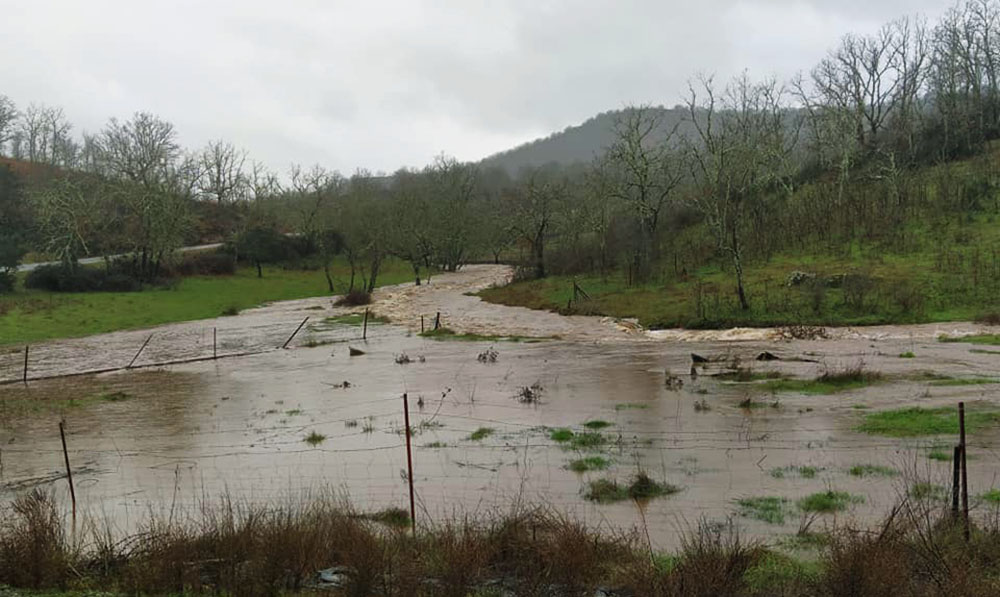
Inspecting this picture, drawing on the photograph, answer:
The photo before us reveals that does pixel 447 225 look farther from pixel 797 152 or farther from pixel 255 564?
pixel 255 564

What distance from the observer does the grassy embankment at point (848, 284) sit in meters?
33.2

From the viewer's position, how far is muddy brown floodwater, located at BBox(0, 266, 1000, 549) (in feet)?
40.7

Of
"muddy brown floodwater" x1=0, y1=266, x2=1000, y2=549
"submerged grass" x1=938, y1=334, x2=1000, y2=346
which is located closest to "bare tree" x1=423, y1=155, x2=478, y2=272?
"muddy brown floodwater" x1=0, y1=266, x2=1000, y2=549

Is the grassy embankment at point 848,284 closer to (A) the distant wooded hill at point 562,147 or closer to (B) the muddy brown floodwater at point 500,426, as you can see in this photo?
(B) the muddy brown floodwater at point 500,426

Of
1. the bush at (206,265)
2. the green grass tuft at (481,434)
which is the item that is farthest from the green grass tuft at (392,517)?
the bush at (206,265)

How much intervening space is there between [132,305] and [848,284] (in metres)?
52.5

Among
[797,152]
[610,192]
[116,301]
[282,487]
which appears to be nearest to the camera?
[282,487]

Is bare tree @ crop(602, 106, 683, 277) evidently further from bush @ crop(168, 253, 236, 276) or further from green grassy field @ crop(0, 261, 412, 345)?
bush @ crop(168, 253, 236, 276)

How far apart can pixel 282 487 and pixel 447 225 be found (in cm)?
8440

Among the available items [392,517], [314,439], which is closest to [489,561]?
[392,517]

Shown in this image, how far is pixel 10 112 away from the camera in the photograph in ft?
311

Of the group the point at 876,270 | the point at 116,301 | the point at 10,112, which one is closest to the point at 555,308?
the point at 876,270

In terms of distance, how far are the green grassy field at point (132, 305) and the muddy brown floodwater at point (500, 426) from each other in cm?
1278

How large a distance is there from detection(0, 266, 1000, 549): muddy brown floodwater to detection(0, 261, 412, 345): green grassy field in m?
12.8
